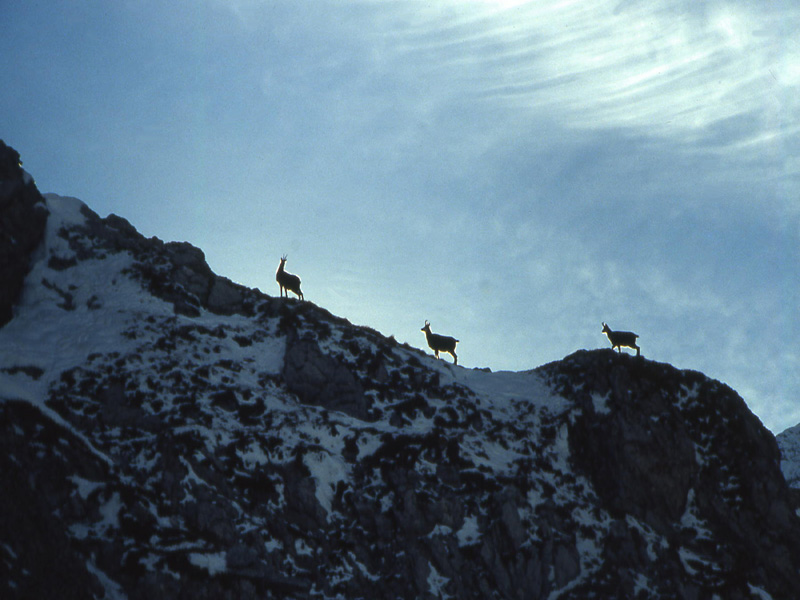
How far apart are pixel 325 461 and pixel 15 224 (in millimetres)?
21067

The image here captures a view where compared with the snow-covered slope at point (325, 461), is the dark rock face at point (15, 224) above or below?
above

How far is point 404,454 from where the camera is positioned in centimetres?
3681

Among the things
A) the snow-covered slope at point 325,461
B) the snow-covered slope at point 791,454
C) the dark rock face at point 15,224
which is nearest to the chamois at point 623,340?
the snow-covered slope at point 325,461

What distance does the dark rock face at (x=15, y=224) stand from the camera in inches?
1604

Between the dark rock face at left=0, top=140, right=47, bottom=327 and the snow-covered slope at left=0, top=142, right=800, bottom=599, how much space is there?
661 millimetres

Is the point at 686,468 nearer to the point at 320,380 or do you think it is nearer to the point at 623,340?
the point at 623,340

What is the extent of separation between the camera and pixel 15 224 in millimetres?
43125

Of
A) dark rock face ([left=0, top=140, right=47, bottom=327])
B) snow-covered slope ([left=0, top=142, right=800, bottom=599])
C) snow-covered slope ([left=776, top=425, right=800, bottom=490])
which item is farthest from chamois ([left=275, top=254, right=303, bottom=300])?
snow-covered slope ([left=776, top=425, right=800, bottom=490])

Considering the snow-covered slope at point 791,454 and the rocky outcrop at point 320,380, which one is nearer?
the rocky outcrop at point 320,380

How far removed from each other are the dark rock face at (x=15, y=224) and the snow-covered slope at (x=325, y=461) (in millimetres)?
661

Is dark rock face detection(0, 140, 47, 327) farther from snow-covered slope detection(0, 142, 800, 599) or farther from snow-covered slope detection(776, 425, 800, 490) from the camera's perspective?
snow-covered slope detection(776, 425, 800, 490)

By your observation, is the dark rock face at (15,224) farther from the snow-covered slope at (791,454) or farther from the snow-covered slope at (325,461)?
the snow-covered slope at (791,454)

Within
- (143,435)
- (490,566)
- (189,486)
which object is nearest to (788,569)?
(490,566)

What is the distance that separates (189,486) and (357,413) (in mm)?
10036
